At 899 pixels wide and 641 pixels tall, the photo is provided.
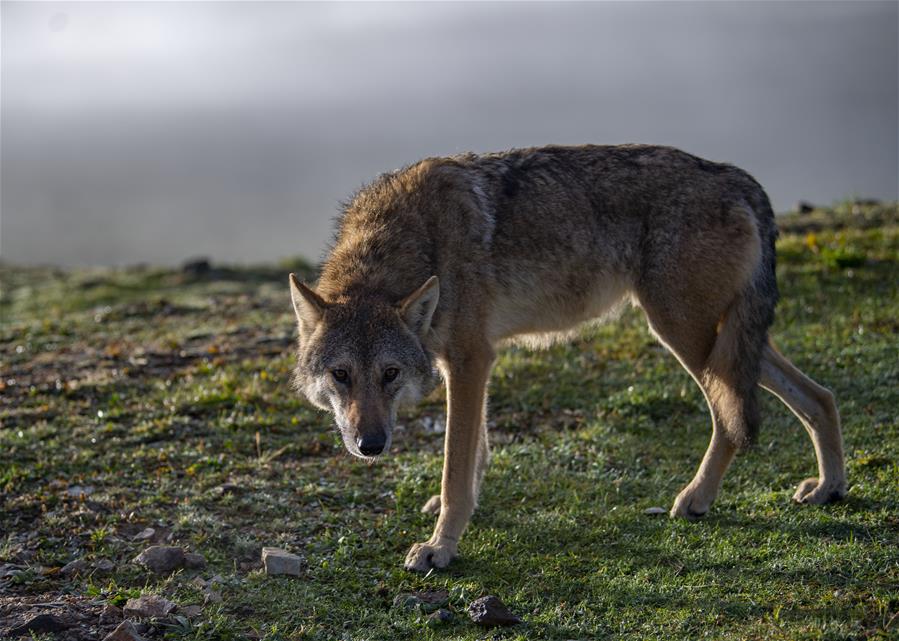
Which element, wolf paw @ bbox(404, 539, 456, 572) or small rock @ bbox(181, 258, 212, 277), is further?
small rock @ bbox(181, 258, 212, 277)

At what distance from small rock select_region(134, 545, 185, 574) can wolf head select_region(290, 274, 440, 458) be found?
121 cm

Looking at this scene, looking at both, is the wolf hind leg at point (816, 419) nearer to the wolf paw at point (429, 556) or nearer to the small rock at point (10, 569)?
the wolf paw at point (429, 556)

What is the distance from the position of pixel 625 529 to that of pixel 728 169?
2.46m

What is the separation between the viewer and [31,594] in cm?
538

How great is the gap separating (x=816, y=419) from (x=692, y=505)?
3.19 ft

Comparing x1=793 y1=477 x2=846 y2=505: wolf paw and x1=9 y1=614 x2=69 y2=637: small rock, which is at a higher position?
x1=9 y1=614 x2=69 y2=637: small rock

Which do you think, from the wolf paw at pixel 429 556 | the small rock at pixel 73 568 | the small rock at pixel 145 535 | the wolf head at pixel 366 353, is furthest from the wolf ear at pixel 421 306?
the small rock at pixel 73 568

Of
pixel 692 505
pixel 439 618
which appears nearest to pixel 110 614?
pixel 439 618

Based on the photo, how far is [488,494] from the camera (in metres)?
6.74

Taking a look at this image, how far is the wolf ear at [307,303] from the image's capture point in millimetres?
5766

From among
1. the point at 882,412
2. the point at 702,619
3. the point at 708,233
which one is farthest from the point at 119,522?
the point at 882,412

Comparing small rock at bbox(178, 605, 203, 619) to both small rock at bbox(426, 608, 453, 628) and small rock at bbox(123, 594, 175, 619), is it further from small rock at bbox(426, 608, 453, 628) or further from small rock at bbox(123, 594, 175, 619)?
small rock at bbox(426, 608, 453, 628)

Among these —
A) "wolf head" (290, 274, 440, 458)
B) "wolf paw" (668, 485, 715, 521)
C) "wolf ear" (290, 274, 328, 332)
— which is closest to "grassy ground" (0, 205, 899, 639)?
"wolf paw" (668, 485, 715, 521)

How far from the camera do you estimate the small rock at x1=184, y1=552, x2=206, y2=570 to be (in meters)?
5.73
